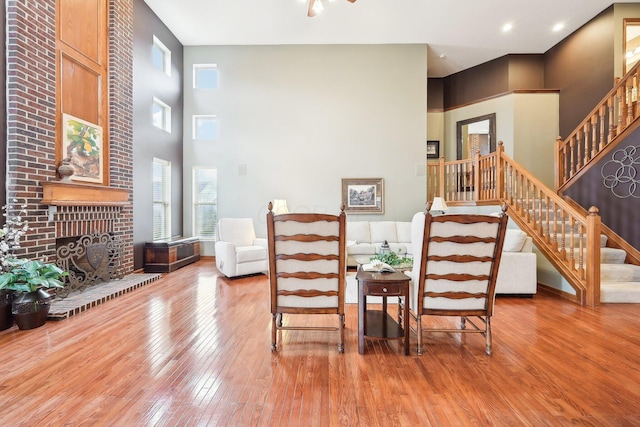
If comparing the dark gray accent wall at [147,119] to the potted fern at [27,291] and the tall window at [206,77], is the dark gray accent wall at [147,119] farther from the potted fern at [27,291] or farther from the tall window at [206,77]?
the potted fern at [27,291]

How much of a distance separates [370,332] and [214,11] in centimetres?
631

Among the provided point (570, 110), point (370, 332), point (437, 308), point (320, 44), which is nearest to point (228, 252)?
point (370, 332)

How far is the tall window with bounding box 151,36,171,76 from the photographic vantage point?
6.19 m

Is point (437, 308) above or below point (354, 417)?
above

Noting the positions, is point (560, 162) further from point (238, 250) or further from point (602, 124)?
point (238, 250)

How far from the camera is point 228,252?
520cm

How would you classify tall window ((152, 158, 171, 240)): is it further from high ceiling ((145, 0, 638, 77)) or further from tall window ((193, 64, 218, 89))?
high ceiling ((145, 0, 638, 77))

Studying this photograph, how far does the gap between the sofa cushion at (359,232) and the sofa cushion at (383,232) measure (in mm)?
115

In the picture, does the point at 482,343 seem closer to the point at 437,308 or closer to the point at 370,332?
the point at 437,308

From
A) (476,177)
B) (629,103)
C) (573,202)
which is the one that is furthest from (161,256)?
(629,103)

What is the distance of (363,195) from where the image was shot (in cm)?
716

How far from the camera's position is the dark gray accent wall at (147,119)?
17.9 ft

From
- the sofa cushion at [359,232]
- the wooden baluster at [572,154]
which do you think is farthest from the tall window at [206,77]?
the wooden baluster at [572,154]

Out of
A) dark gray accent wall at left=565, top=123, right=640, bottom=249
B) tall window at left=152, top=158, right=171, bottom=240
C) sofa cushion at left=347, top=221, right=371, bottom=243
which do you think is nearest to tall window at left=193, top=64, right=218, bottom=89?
tall window at left=152, top=158, right=171, bottom=240
